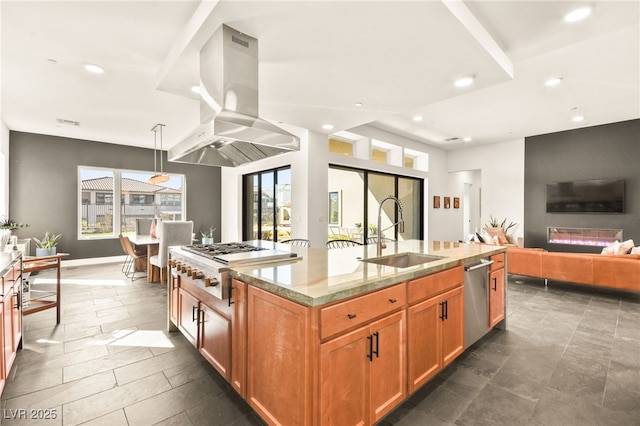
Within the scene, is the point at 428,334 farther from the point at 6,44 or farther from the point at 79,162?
the point at 79,162

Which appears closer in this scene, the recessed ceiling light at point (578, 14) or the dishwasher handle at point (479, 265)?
the recessed ceiling light at point (578, 14)

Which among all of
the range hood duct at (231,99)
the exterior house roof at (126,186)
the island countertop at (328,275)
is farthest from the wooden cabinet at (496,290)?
the exterior house roof at (126,186)

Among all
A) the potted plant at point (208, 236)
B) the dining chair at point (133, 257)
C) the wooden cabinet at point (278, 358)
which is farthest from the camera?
the potted plant at point (208, 236)

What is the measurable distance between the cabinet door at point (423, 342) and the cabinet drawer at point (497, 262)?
1143mm

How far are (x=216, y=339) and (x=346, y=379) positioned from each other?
102cm

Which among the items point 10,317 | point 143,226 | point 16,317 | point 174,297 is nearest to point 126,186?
point 143,226

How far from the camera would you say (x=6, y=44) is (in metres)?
2.68

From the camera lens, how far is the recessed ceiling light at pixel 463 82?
301 centimetres

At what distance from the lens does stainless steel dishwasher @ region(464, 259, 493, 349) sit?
7.89 ft

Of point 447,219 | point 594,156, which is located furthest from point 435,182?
point 594,156

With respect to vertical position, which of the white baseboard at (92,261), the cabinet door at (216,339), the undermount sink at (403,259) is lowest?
the white baseboard at (92,261)

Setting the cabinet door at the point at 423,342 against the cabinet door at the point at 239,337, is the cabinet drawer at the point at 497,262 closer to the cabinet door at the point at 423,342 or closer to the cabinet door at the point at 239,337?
the cabinet door at the point at 423,342

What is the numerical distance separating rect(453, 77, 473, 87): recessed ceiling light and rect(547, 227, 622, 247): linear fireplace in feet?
17.9

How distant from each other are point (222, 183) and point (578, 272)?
7.71m
